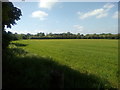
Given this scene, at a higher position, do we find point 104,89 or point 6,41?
point 6,41

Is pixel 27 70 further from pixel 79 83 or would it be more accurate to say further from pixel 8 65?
pixel 79 83

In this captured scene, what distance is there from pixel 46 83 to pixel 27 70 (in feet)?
4.34

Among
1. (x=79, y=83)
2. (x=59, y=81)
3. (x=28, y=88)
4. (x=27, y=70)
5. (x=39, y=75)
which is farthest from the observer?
(x=27, y=70)

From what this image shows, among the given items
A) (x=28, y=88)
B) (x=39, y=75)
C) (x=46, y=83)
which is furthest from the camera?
(x=39, y=75)

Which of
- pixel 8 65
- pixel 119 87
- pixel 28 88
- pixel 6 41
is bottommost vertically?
pixel 119 87

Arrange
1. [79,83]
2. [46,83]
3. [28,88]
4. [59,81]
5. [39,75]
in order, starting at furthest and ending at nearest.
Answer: [39,75]
[79,83]
[46,83]
[28,88]
[59,81]

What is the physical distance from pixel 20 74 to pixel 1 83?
913 millimetres

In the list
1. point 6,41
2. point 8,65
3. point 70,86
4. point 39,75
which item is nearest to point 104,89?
point 70,86

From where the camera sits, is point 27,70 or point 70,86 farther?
point 27,70

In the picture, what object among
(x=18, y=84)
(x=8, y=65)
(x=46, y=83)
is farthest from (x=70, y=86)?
(x=8, y=65)

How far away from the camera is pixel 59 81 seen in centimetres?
300

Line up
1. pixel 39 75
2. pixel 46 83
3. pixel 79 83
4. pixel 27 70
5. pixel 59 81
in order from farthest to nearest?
pixel 27 70 → pixel 39 75 → pixel 79 83 → pixel 46 83 → pixel 59 81

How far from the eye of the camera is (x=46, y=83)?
4688mm

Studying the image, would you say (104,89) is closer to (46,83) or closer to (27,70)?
(46,83)
